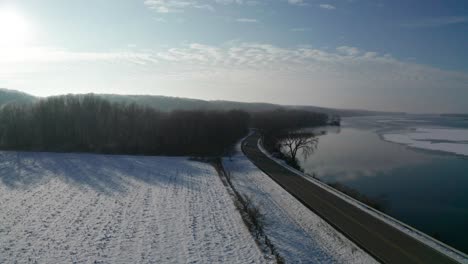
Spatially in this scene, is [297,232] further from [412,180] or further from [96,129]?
[96,129]

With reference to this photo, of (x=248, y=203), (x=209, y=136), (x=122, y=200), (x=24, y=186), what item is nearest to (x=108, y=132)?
(x=209, y=136)

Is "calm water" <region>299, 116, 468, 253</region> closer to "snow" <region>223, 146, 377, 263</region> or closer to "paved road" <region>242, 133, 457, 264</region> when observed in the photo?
"paved road" <region>242, 133, 457, 264</region>

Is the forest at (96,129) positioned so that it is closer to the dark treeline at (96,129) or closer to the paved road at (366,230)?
the dark treeline at (96,129)

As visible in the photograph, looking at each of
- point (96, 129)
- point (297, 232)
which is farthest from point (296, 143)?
point (96, 129)

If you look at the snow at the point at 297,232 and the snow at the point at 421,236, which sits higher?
the snow at the point at 421,236

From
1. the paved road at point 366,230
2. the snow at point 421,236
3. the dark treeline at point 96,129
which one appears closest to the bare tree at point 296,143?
the dark treeline at point 96,129

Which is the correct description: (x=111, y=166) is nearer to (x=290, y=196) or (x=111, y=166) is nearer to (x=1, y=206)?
(x=1, y=206)
